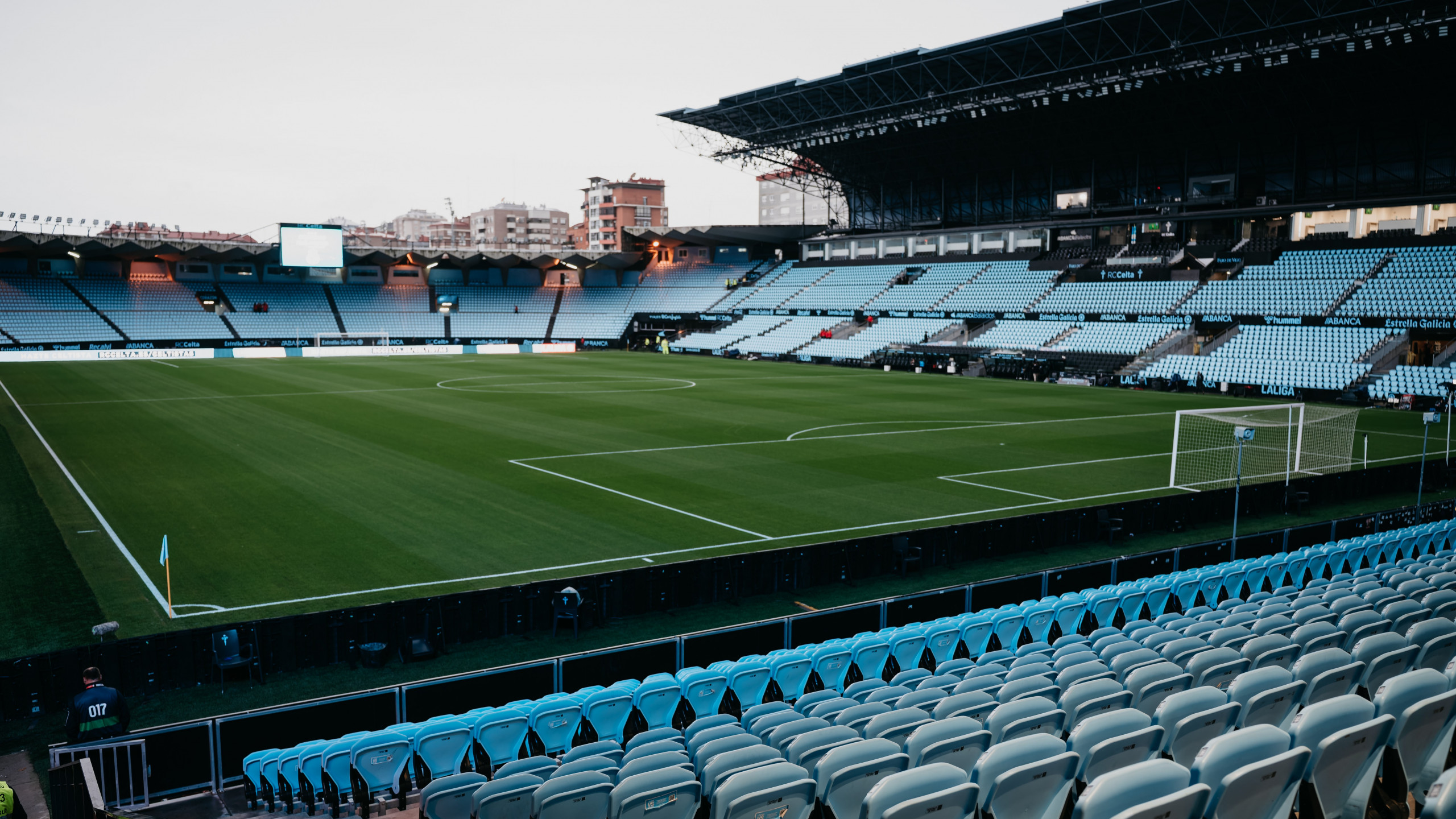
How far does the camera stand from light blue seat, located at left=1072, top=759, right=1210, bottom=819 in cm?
414

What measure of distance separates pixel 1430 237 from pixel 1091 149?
21.4 m

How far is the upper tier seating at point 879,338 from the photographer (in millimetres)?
65500

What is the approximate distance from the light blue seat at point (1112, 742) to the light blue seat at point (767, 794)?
4.88 feet

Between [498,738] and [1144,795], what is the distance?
503cm

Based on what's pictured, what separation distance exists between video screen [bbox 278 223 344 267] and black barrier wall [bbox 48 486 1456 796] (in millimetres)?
77050

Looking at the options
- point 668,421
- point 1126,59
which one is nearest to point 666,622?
point 668,421

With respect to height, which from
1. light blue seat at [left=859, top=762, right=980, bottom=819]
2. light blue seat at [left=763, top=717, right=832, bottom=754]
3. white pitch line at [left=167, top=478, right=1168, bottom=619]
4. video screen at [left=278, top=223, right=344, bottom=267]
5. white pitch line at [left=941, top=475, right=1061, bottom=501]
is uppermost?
video screen at [left=278, top=223, right=344, bottom=267]

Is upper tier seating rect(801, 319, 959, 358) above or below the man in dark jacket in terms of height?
above

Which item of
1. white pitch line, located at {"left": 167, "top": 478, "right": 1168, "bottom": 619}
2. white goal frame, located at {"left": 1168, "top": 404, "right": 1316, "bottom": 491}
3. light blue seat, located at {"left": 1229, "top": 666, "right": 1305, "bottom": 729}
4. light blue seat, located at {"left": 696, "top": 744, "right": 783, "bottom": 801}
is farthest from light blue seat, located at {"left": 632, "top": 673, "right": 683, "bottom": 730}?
white goal frame, located at {"left": 1168, "top": 404, "right": 1316, "bottom": 491}

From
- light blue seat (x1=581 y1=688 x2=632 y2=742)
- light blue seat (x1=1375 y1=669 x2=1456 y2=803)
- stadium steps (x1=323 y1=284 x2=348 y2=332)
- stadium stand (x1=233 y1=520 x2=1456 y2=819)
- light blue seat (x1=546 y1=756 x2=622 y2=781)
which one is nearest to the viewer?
stadium stand (x1=233 y1=520 x2=1456 y2=819)

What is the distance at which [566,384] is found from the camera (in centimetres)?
4928

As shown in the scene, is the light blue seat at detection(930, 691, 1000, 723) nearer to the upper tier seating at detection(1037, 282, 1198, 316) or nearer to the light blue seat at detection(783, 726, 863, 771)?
→ the light blue seat at detection(783, 726, 863, 771)

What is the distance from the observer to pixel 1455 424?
3422 cm

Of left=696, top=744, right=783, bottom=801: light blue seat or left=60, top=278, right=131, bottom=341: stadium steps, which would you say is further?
left=60, top=278, right=131, bottom=341: stadium steps
